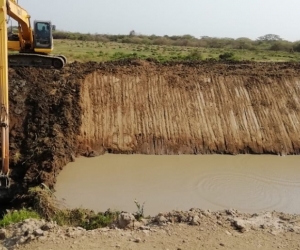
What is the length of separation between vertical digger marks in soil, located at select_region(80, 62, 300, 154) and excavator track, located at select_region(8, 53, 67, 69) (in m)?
1.92

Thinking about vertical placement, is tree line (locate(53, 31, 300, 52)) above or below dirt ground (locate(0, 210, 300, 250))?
above

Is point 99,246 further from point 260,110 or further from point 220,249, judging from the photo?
point 260,110

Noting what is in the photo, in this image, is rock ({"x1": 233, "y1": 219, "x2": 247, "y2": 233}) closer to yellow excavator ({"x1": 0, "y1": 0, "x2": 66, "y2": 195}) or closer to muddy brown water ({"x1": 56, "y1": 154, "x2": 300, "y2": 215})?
muddy brown water ({"x1": 56, "y1": 154, "x2": 300, "y2": 215})

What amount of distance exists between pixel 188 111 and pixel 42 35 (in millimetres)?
6702

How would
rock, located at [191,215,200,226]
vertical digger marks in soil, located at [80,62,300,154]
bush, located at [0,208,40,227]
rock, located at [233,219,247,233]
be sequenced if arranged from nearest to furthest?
rock, located at [233,219,247,233]
rock, located at [191,215,200,226]
bush, located at [0,208,40,227]
vertical digger marks in soil, located at [80,62,300,154]

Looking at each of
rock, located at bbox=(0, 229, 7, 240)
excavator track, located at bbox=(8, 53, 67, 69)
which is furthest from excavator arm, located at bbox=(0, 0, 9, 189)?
excavator track, located at bbox=(8, 53, 67, 69)

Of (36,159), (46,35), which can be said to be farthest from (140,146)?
(46,35)

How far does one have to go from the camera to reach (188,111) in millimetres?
17719

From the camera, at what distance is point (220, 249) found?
7.89 metres

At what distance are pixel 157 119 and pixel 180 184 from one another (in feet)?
14.3

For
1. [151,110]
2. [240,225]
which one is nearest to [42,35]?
[151,110]

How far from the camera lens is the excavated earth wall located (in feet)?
53.1

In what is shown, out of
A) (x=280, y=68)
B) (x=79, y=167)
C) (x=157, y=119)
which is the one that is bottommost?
(x=79, y=167)

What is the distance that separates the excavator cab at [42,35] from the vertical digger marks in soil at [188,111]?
12.4 feet
